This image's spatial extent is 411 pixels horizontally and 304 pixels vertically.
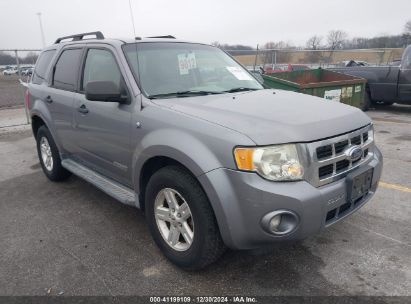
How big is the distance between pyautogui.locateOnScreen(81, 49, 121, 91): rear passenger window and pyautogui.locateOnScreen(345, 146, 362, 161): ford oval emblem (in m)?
2.04

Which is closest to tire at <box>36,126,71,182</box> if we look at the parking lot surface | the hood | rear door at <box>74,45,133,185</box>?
the parking lot surface

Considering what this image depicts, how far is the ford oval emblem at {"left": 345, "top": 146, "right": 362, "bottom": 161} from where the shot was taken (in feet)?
9.03

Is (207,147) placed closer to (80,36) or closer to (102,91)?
(102,91)

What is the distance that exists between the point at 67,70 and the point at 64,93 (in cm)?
30

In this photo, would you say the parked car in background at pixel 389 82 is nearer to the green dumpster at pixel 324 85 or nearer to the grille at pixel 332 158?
the green dumpster at pixel 324 85

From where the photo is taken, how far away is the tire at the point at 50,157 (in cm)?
493

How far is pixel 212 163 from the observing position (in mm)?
2535

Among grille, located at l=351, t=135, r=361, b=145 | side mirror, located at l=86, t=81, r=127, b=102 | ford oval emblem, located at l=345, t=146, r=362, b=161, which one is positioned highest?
side mirror, located at l=86, t=81, r=127, b=102

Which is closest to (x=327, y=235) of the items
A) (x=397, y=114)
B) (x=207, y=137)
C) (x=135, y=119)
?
(x=207, y=137)

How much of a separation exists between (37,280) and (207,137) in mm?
1776

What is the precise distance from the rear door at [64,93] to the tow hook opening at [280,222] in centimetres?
272

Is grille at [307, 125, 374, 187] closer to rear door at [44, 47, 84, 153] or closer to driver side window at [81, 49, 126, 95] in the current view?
driver side window at [81, 49, 126, 95]

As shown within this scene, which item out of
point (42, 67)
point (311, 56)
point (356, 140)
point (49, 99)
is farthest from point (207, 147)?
point (311, 56)

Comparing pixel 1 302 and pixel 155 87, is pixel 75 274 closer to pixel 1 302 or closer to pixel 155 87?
pixel 1 302
